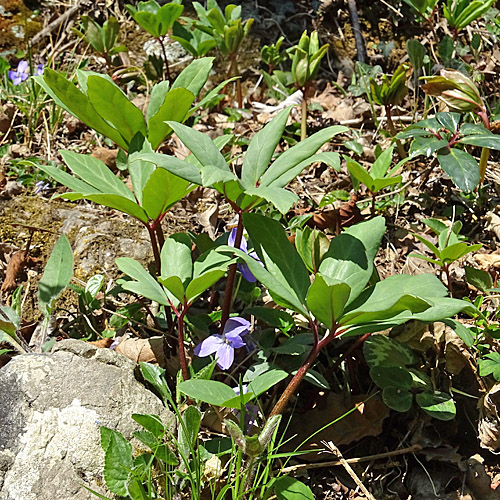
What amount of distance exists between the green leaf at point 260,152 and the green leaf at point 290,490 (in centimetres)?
74

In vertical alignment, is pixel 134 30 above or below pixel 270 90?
above

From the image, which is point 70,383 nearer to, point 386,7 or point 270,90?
point 270,90

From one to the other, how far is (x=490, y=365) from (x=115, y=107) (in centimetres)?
134

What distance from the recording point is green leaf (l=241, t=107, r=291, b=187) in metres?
1.47

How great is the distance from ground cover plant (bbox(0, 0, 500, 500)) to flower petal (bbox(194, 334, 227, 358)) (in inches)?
0.5

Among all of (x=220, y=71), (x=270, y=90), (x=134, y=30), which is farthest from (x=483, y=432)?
(x=134, y=30)

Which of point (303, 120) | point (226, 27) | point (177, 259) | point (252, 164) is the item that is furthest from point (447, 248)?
point (226, 27)

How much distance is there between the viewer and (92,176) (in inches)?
65.7

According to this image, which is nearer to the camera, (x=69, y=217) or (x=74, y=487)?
(x=74, y=487)

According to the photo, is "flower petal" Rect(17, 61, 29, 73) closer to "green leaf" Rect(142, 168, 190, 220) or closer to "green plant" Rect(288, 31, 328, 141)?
"green plant" Rect(288, 31, 328, 141)

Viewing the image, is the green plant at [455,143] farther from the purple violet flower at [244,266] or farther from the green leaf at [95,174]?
the green leaf at [95,174]

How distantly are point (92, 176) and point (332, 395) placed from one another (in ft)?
3.23

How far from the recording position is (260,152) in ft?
4.92

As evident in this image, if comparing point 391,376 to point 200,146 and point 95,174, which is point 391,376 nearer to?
point 200,146
